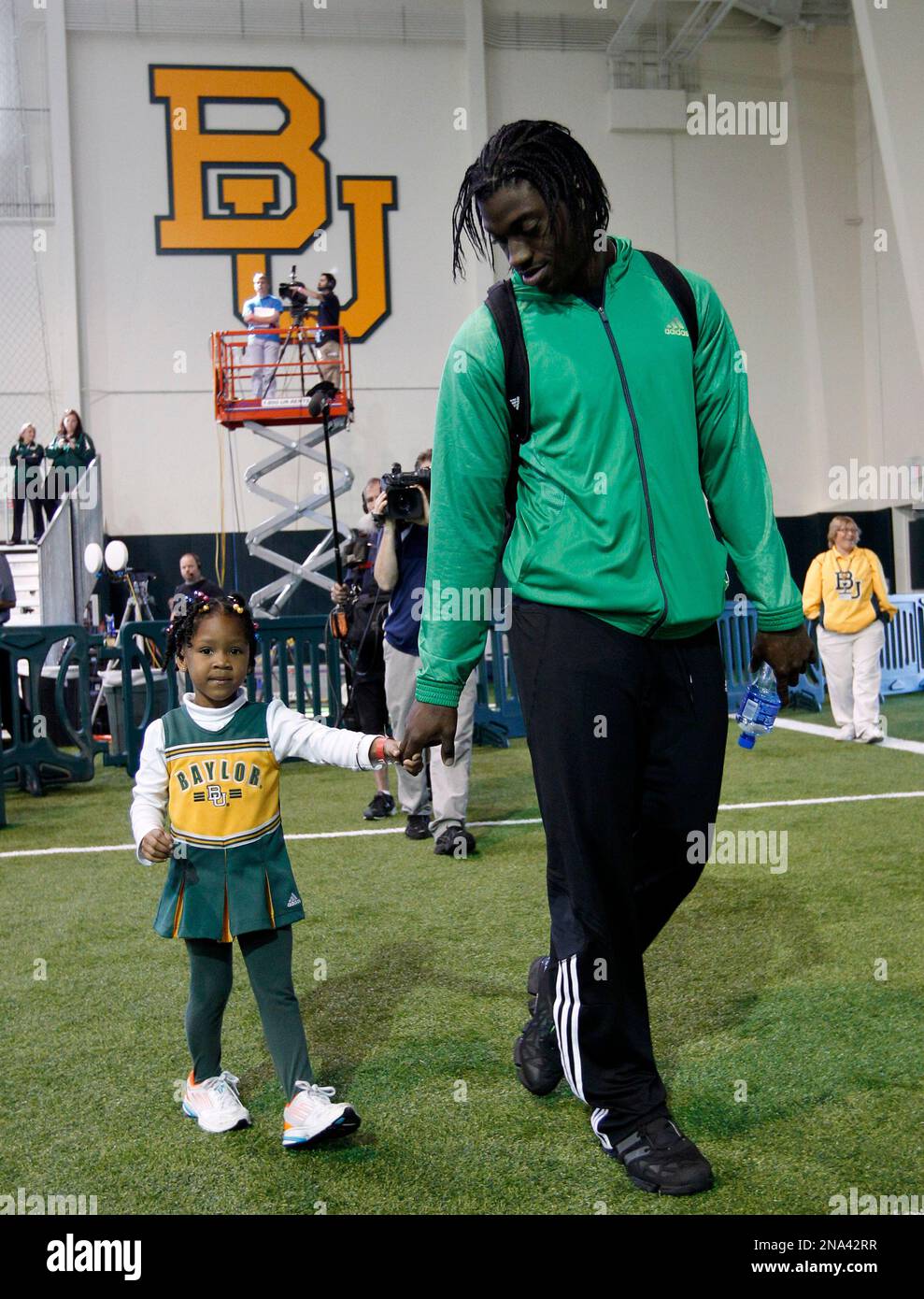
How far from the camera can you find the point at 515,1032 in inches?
136

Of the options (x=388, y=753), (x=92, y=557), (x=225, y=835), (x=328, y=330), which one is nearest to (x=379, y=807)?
→ (x=225, y=835)

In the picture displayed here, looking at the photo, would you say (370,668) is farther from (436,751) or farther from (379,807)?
(436,751)

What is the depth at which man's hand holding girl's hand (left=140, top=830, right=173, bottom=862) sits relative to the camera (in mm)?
2686

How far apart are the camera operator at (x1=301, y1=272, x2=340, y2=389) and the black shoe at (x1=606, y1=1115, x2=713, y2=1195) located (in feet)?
49.3

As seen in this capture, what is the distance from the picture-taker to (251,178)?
19.0 m

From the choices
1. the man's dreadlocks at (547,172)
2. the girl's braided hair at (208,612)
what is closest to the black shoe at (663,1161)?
the girl's braided hair at (208,612)

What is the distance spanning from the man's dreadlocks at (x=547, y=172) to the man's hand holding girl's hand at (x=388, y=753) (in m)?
0.99

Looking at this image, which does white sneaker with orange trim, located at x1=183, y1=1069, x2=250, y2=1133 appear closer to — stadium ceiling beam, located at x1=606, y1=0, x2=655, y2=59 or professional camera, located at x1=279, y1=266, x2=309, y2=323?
professional camera, located at x1=279, y1=266, x2=309, y2=323

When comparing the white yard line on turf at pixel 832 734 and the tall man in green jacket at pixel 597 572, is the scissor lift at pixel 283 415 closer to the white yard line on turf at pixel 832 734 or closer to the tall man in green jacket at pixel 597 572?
the white yard line on turf at pixel 832 734

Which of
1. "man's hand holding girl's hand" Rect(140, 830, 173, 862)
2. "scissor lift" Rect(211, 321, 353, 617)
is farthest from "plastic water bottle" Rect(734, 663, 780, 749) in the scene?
"scissor lift" Rect(211, 321, 353, 617)

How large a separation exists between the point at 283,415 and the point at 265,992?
14468mm

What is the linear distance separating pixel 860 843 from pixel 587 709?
3.71 meters

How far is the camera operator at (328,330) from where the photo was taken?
1684cm
